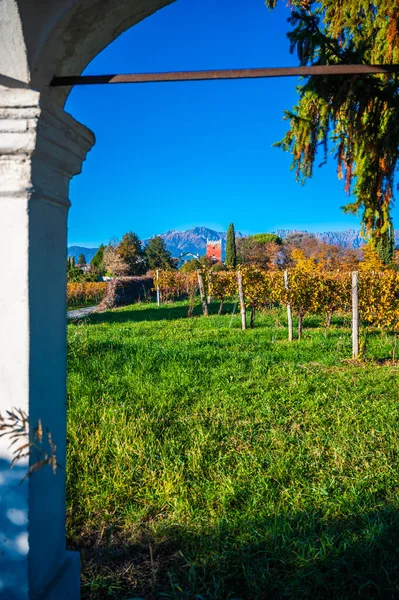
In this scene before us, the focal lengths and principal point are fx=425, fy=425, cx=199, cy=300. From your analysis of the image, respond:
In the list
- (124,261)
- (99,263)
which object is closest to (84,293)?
(124,261)

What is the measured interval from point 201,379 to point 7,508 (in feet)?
12.6

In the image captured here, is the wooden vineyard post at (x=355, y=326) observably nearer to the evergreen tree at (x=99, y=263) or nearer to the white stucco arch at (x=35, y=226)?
the white stucco arch at (x=35, y=226)

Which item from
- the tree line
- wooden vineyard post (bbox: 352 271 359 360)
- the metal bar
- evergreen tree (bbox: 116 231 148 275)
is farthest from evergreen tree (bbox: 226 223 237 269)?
the metal bar

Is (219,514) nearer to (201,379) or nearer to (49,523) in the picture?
(49,523)

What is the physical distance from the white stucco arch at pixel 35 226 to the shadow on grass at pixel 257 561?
0.54 m

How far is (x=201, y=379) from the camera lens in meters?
5.27

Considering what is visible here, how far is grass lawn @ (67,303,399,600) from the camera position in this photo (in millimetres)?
2064

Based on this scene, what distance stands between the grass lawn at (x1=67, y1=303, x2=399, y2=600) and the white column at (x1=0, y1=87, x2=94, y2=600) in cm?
65

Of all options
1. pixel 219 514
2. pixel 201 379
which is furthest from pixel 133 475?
pixel 201 379

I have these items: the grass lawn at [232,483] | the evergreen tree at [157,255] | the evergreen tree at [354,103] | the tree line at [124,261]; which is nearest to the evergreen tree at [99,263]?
the tree line at [124,261]

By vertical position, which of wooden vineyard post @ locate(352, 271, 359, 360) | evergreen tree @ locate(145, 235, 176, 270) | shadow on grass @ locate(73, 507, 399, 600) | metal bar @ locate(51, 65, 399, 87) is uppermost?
evergreen tree @ locate(145, 235, 176, 270)

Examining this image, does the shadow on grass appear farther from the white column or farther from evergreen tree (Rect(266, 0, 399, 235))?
evergreen tree (Rect(266, 0, 399, 235))

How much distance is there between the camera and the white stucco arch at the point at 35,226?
4.58 ft

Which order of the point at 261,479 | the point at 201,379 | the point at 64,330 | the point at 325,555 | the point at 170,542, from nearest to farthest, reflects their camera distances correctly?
the point at 64,330 < the point at 325,555 < the point at 170,542 < the point at 261,479 < the point at 201,379
